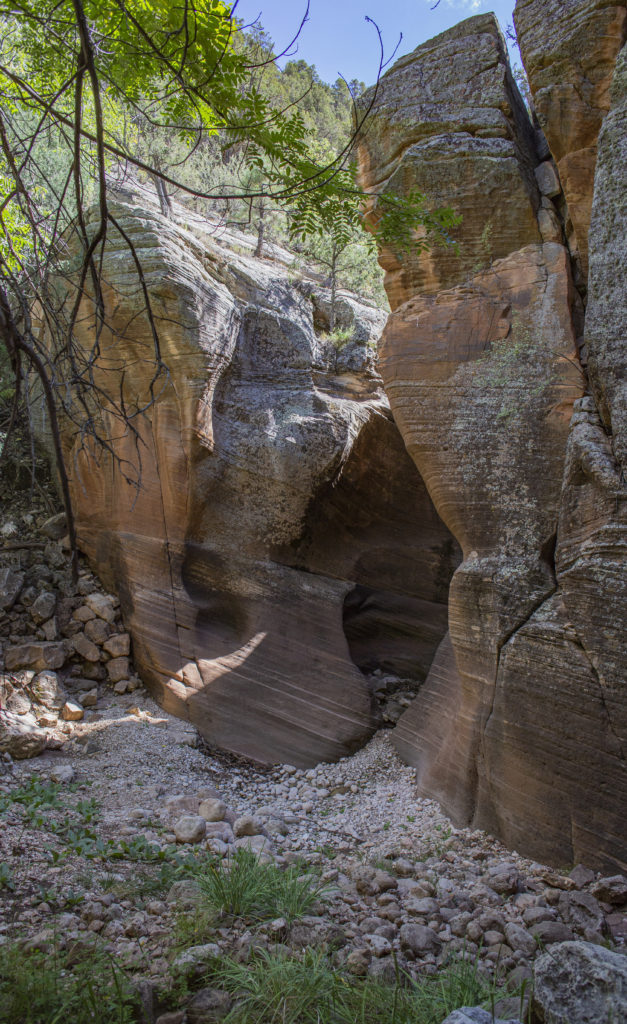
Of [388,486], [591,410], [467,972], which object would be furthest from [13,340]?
[388,486]

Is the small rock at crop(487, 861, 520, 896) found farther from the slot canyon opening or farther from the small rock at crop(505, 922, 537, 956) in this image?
the slot canyon opening

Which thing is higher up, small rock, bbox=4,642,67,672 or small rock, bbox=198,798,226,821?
small rock, bbox=4,642,67,672

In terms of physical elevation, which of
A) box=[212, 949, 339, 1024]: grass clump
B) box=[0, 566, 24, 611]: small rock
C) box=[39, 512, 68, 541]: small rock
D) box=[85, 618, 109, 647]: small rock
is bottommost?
box=[212, 949, 339, 1024]: grass clump

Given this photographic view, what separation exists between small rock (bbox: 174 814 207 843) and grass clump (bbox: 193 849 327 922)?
0.81 meters

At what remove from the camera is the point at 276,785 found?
22.5 ft

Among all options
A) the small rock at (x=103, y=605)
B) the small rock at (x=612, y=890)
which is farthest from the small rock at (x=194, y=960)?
the small rock at (x=103, y=605)

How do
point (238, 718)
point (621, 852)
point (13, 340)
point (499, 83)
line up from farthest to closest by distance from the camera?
point (238, 718) < point (499, 83) < point (621, 852) < point (13, 340)

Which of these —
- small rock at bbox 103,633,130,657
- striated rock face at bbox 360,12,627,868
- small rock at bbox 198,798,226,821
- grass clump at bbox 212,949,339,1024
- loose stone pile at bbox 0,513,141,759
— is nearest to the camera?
grass clump at bbox 212,949,339,1024

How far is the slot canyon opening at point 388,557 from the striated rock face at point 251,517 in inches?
0.9

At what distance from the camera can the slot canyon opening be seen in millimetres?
9133

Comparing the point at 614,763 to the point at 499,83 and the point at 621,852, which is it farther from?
the point at 499,83

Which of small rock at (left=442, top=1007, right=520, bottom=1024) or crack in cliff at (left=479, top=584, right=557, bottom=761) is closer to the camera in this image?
small rock at (left=442, top=1007, right=520, bottom=1024)

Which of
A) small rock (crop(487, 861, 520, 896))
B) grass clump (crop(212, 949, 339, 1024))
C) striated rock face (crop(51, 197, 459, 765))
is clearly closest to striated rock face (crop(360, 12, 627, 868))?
small rock (crop(487, 861, 520, 896))

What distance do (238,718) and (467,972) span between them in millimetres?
4946
